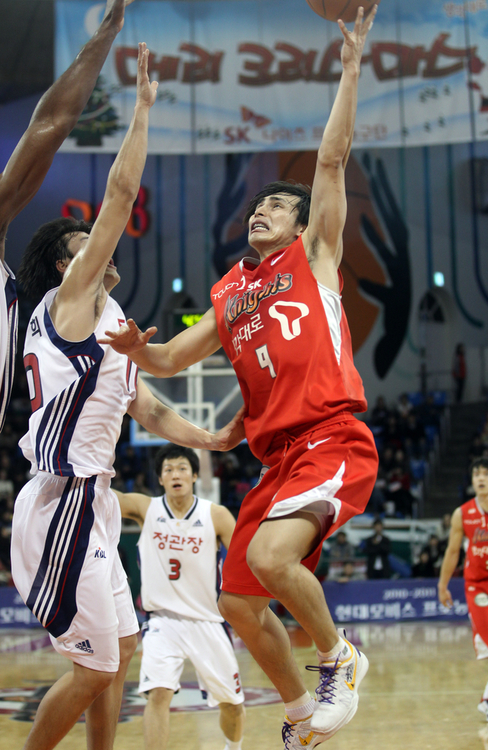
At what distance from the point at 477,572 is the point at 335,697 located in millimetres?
4884

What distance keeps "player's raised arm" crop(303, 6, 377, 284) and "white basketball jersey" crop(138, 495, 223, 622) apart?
11.0 feet

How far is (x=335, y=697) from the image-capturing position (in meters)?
3.17

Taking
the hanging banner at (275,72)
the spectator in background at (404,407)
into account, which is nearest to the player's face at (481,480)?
the hanging banner at (275,72)

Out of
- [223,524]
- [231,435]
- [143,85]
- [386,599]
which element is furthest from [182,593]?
[386,599]

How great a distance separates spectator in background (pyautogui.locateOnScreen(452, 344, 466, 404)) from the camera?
23.5 metres

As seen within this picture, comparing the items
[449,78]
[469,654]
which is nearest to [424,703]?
[469,654]

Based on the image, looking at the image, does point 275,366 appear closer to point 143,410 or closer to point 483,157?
point 143,410

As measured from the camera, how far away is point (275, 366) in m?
3.62

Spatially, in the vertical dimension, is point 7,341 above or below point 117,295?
below

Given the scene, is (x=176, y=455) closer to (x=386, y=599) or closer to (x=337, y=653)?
(x=337, y=653)

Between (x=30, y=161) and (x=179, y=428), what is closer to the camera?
(x=30, y=161)

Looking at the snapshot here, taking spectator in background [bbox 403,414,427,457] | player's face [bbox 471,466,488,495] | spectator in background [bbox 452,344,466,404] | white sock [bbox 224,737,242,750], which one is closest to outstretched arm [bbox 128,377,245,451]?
white sock [bbox 224,737,242,750]

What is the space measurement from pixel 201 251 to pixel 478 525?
672 inches

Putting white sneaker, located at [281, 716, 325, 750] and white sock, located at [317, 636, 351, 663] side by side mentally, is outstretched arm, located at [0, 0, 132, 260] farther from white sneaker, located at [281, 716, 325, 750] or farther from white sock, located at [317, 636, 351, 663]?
white sneaker, located at [281, 716, 325, 750]
